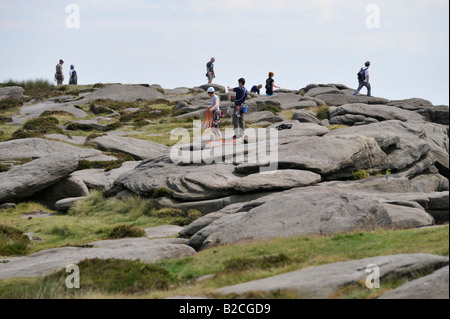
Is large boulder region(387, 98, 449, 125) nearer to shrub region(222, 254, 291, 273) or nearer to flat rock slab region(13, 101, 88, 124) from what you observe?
flat rock slab region(13, 101, 88, 124)

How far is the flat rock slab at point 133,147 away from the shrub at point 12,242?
17.2 metres

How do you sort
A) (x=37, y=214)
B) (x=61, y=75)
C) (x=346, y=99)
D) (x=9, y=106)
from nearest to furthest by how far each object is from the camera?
(x=37, y=214)
(x=346, y=99)
(x=9, y=106)
(x=61, y=75)

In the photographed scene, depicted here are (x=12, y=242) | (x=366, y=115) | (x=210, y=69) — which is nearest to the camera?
(x=12, y=242)

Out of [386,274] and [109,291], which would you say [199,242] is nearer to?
[109,291]

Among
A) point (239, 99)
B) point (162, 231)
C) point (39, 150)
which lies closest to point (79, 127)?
point (39, 150)

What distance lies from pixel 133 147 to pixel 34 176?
1160cm

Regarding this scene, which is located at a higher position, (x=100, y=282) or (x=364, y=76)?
(x=364, y=76)

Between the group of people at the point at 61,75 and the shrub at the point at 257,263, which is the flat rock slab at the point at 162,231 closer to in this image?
the shrub at the point at 257,263

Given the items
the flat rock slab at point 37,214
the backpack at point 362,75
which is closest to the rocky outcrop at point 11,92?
the backpack at point 362,75

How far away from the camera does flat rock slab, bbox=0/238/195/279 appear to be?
695 inches

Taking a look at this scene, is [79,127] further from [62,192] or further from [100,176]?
[62,192]

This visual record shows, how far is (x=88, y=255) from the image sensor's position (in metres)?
18.6

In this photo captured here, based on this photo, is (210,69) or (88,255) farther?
(210,69)

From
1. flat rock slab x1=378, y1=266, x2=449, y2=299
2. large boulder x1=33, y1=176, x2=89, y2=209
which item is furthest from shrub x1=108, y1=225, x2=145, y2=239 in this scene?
flat rock slab x1=378, y1=266, x2=449, y2=299
